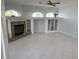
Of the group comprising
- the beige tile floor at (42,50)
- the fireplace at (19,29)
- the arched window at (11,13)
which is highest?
the arched window at (11,13)

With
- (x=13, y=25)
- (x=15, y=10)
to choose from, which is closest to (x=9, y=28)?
(x=13, y=25)

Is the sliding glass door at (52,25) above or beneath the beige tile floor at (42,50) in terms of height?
above

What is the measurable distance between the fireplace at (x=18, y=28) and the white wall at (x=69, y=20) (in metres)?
4.05

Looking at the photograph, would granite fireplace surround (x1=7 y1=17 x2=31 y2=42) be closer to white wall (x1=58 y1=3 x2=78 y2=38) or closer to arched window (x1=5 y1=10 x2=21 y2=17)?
arched window (x1=5 y1=10 x2=21 y2=17)

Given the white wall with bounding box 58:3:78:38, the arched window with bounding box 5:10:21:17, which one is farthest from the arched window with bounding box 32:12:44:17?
the white wall with bounding box 58:3:78:38

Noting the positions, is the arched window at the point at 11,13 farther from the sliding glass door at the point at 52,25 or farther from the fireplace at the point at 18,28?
the sliding glass door at the point at 52,25

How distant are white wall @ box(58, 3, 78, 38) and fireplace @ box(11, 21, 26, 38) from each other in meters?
4.05

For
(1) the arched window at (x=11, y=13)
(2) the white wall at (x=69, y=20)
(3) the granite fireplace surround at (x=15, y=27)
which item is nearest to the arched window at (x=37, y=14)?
(3) the granite fireplace surround at (x=15, y=27)

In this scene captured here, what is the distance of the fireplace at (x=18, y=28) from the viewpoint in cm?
677

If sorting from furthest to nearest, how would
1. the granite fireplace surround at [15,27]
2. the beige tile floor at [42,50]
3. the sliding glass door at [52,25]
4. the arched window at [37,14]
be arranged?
the sliding glass door at [52,25] < the arched window at [37,14] < the granite fireplace surround at [15,27] < the beige tile floor at [42,50]

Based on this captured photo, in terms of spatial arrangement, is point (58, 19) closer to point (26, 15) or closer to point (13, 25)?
point (26, 15)

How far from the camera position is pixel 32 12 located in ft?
30.9

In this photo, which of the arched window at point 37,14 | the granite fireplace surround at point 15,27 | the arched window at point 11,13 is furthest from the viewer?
the arched window at point 37,14

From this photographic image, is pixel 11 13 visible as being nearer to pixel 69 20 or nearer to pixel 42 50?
pixel 42 50
